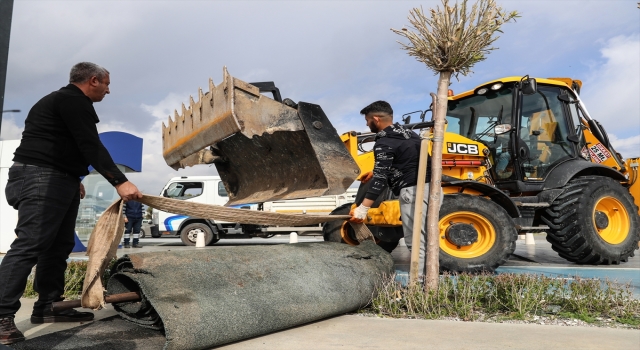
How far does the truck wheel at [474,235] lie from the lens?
17.2 ft

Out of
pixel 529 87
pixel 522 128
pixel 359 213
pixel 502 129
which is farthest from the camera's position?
pixel 522 128

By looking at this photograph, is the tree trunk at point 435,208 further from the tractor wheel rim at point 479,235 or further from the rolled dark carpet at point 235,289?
the tractor wheel rim at point 479,235

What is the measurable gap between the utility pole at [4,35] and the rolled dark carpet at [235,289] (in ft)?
4.14

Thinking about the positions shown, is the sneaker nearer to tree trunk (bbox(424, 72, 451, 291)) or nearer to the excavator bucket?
the excavator bucket

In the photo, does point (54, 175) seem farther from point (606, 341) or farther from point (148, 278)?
point (606, 341)

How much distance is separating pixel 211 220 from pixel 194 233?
0.58 meters

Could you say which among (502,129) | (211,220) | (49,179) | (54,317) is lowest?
(54,317)

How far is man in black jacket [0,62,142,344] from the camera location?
281 centimetres

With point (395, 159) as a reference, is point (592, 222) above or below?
below

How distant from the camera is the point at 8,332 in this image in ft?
8.98

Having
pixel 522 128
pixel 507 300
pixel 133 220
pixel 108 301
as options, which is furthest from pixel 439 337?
pixel 133 220

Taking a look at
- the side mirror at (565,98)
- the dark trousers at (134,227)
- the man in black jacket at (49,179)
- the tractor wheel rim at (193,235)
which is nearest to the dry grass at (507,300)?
the man in black jacket at (49,179)

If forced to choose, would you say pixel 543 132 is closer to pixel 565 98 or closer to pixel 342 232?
pixel 565 98

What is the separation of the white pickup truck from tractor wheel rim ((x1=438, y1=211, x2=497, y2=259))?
6683mm
